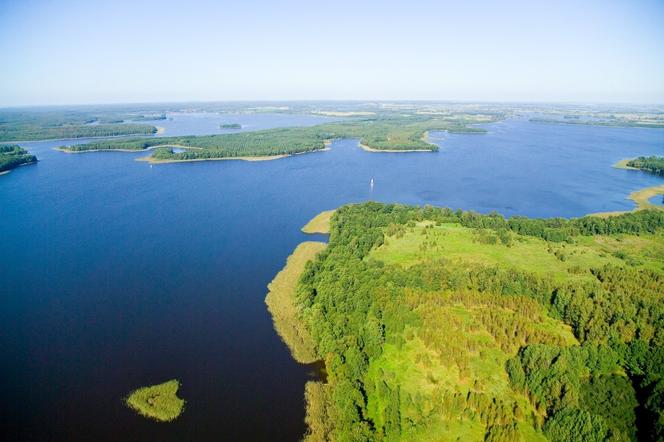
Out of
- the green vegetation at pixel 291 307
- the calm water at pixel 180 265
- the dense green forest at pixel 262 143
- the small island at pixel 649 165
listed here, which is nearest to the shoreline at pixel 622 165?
the small island at pixel 649 165

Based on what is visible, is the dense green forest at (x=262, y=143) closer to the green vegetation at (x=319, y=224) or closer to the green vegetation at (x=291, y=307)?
the green vegetation at (x=319, y=224)

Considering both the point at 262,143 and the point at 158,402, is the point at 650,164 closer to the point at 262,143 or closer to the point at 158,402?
the point at 262,143

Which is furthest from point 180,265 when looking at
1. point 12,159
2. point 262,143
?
point 262,143

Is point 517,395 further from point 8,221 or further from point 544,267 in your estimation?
point 8,221

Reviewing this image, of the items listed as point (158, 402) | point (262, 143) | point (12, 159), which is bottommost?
point (158, 402)

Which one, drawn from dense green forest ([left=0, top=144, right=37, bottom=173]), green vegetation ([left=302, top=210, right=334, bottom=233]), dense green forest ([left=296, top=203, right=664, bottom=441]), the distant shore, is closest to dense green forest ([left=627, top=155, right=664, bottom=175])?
the distant shore
